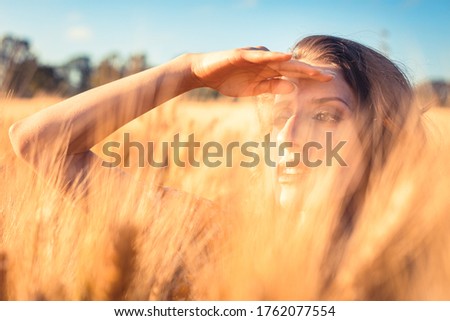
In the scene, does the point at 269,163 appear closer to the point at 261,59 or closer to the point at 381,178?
the point at 261,59

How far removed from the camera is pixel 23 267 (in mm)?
798

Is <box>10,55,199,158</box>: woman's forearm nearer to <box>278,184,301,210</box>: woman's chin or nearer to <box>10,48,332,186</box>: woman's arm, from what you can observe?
<box>10,48,332,186</box>: woman's arm

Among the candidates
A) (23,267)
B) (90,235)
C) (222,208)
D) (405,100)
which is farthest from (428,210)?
(405,100)

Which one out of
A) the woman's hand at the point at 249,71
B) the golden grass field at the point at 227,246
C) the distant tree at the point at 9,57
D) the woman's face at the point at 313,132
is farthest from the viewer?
the distant tree at the point at 9,57

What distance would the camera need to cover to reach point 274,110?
4.41 feet

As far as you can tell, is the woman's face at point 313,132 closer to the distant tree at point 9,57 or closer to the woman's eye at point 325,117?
the woman's eye at point 325,117

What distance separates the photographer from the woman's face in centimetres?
101

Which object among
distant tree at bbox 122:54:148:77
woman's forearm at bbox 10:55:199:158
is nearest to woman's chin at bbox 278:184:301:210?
woman's forearm at bbox 10:55:199:158

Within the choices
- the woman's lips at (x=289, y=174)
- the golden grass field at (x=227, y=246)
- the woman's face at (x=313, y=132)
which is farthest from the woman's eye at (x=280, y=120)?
the golden grass field at (x=227, y=246)

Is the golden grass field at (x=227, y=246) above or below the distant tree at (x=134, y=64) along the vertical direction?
below

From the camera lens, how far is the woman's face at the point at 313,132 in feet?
3.30

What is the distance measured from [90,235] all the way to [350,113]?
78cm
